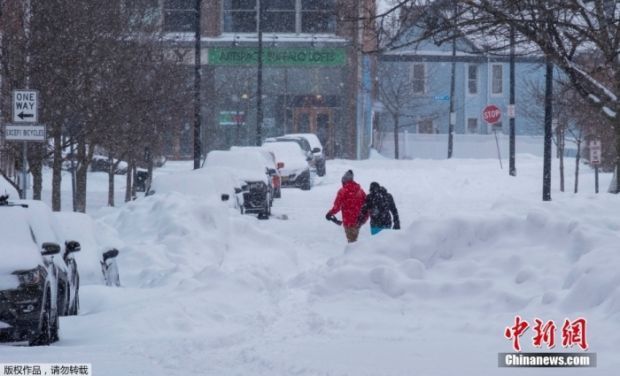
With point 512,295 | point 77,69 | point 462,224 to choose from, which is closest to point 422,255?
point 462,224

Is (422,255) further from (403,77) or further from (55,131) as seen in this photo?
(403,77)

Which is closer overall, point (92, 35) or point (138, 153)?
point (92, 35)

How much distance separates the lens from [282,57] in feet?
191

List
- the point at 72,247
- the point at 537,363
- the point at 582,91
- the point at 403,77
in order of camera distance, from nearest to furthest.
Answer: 1. the point at 537,363
2. the point at 72,247
3. the point at 582,91
4. the point at 403,77

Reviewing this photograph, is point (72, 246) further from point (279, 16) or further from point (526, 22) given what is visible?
point (279, 16)

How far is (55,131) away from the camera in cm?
2253

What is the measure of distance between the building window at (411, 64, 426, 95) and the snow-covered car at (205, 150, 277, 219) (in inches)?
1627

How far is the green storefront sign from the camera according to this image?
57812 mm

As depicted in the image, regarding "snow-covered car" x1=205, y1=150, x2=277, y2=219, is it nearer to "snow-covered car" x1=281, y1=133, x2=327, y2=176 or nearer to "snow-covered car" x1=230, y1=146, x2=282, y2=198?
"snow-covered car" x1=230, y1=146, x2=282, y2=198

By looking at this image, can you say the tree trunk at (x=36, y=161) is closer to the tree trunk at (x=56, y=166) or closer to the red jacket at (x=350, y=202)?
the tree trunk at (x=56, y=166)

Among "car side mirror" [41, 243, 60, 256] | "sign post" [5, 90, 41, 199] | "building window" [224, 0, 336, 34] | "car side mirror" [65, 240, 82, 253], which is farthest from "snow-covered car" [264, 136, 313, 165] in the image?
"car side mirror" [41, 243, 60, 256]

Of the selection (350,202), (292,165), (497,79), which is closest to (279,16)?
(497,79)

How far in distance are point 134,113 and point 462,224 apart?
1100cm

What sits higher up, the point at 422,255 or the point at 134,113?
the point at 134,113
